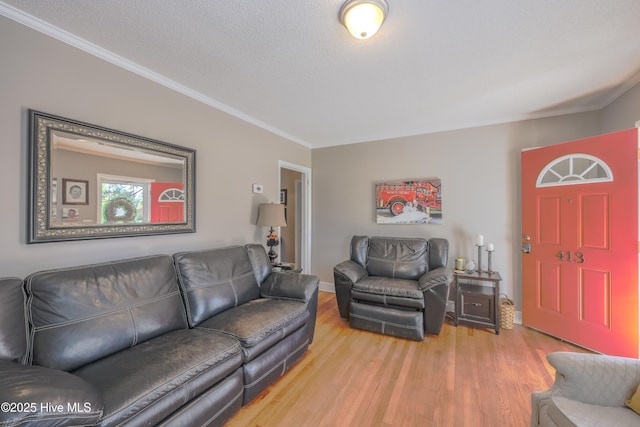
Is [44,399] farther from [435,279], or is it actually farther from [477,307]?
[477,307]

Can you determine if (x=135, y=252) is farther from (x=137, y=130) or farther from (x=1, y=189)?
(x=137, y=130)

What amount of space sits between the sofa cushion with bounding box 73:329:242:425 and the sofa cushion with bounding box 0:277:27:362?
11.1 inches

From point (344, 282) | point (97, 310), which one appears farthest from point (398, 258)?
point (97, 310)

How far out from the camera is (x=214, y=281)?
217cm

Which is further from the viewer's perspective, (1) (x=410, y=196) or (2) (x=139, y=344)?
(1) (x=410, y=196)

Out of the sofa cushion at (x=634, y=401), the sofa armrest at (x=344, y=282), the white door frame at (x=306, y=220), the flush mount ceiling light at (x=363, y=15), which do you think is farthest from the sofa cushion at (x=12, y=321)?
the white door frame at (x=306, y=220)

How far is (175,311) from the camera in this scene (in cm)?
187

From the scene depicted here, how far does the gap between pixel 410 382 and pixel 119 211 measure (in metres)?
2.65

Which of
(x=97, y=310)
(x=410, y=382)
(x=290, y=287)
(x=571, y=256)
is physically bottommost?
(x=410, y=382)

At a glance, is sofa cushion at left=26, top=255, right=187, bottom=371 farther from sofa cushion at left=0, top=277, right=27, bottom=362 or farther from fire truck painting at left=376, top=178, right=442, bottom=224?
fire truck painting at left=376, top=178, right=442, bottom=224

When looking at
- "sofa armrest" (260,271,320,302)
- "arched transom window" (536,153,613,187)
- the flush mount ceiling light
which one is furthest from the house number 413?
the flush mount ceiling light

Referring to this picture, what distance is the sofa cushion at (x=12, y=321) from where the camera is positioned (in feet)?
3.89

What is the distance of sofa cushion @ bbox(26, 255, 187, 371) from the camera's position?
1.34 m

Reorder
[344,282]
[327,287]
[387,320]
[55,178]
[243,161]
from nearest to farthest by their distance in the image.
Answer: [55,178]
[387,320]
[344,282]
[243,161]
[327,287]
